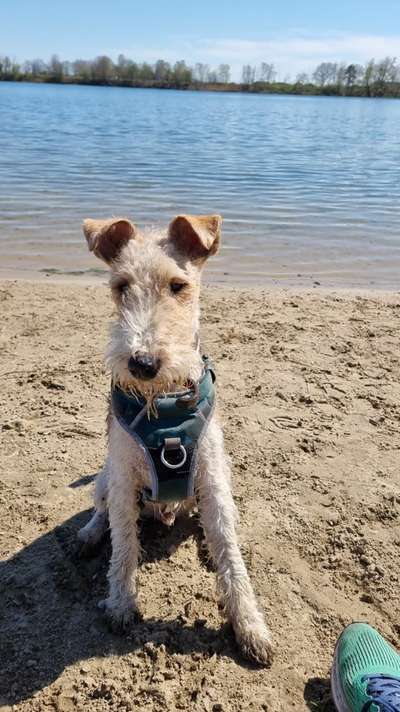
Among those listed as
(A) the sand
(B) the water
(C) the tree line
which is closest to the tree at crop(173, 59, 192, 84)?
(C) the tree line

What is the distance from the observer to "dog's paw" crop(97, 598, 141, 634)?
3104 millimetres

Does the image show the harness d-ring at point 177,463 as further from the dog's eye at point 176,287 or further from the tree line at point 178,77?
the tree line at point 178,77

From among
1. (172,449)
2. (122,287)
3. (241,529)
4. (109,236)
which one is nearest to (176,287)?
(122,287)

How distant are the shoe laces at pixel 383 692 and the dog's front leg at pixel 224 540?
1.83 ft

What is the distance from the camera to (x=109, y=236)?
341 centimetres

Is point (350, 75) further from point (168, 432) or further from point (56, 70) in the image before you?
point (168, 432)

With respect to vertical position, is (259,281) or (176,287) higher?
(176,287)

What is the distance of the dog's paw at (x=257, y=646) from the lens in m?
2.94

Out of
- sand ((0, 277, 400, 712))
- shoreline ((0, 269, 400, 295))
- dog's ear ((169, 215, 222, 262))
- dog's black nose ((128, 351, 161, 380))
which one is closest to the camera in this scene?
dog's black nose ((128, 351, 161, 380))

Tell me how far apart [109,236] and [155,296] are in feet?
2.12

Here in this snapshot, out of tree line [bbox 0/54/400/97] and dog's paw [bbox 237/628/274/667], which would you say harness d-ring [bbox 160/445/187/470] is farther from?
tree line [bbox 0/54/400/97]

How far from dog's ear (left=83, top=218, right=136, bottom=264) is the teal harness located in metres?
0.89

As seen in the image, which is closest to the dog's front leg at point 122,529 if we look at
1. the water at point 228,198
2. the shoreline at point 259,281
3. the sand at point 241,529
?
the sand at point 241,529

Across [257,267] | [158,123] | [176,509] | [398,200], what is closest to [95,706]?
[176,509]
